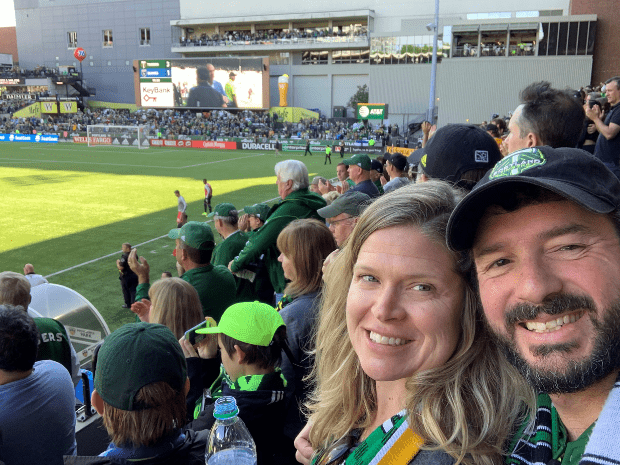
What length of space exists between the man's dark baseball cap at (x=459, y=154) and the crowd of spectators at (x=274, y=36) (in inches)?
2426

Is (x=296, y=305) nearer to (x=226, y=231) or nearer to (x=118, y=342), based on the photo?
(x=118, y=342)

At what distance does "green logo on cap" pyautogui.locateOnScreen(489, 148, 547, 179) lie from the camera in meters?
1.23

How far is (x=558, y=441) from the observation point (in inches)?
49.0

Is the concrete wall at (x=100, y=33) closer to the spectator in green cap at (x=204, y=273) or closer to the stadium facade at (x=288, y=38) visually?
the stadium facade at (x=288, y=38)

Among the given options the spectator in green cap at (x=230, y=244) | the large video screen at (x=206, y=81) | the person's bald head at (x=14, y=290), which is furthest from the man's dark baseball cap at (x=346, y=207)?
the large video screen at (x=206, y=81)

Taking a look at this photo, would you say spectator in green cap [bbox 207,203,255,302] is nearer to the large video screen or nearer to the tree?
the large video screen

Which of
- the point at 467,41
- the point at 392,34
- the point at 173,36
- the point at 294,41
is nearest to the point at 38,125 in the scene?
the point at 173,36

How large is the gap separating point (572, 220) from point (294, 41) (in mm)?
65335

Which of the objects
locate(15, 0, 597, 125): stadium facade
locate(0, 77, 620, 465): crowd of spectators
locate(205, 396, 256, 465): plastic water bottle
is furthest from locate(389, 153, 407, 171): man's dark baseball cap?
locate(15, 0, 597, 125): stadium facade

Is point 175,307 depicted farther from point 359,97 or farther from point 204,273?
point 359,97

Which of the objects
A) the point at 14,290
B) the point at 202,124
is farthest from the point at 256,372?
the point at 202,124

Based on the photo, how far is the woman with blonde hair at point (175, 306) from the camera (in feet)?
12.2

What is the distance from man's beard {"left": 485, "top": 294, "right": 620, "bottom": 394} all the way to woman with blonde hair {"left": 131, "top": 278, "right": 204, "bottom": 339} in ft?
9.51

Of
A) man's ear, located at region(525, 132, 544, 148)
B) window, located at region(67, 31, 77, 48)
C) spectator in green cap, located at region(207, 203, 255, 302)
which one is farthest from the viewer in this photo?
window, located at region(67, 31, 77, 48)
